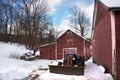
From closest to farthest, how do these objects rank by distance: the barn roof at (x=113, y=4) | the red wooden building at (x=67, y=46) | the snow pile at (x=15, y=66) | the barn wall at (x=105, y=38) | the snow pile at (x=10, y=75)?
the barn roof at (x=113, y=4)
the barn wall at (x=105, y=38)
the snow pile at (x=10, y=75)
the snow pile at (x=15, y=66)
the red wooden building at (x=67, y=46)

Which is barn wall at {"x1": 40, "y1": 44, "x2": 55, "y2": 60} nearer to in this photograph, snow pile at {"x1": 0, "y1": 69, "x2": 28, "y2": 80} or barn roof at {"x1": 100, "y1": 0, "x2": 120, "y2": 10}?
snow pile at {"x1": 0, "y1": 69, "x2": 28, "y2": 80}

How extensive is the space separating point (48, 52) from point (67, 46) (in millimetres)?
3459

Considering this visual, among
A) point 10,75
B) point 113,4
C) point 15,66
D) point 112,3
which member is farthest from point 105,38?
point 15,66

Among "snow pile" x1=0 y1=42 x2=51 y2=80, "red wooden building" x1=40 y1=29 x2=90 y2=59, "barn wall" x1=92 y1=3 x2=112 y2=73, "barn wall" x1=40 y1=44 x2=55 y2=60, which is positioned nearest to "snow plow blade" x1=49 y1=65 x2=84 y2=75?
"barn wall" x1=92 y1=3 x2=112 y2=73

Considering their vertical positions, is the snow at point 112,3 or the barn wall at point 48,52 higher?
the snow at point 112,3

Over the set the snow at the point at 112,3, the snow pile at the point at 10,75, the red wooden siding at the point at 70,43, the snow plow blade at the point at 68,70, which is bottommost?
the snow pile at the point at 10,75

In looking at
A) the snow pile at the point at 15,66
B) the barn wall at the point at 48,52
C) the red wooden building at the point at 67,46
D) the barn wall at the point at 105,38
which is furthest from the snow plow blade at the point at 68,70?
the barn wall at the point at 48,52

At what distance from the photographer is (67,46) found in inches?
1447

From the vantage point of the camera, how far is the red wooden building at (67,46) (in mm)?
36562

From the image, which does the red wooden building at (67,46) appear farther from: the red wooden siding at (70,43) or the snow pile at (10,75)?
the snow pile at (10,75)

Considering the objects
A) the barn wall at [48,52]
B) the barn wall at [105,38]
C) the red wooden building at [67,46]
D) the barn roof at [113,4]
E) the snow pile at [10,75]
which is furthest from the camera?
the barn wall at [48,52]

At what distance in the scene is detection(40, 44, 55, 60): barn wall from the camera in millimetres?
37344

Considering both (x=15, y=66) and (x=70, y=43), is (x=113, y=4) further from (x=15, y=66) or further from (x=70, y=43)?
(x=70, y=43)

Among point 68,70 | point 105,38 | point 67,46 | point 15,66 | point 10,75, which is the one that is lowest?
point 10,75
